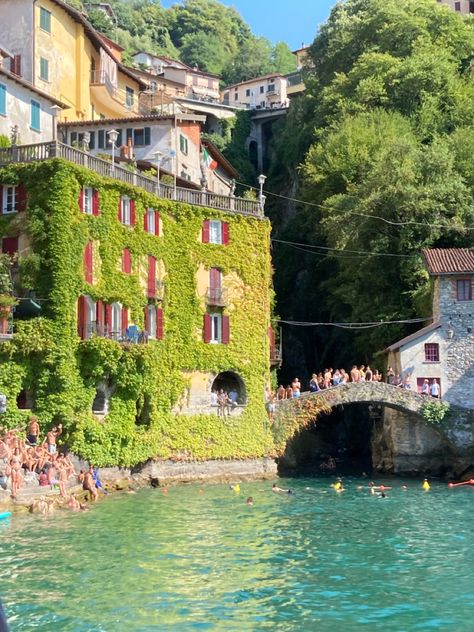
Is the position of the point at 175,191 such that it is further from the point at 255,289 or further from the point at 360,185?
the point at 360,185

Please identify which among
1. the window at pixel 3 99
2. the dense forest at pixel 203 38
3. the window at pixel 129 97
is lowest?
the window at pixel 3 99

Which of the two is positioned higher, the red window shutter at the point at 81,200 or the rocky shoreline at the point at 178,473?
the red window shutter at the point at 81,200

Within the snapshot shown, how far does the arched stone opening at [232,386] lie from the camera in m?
46.8

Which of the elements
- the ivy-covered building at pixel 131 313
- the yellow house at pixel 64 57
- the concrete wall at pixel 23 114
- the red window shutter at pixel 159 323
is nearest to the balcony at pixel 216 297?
the ivy-covered building at pixel 131 313

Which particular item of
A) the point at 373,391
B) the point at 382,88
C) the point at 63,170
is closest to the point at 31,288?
the point at 63,170

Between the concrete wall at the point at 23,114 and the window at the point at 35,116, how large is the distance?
0.21m

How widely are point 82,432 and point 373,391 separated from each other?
15317mm

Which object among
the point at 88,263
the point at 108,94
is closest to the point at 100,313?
the point at 88,263

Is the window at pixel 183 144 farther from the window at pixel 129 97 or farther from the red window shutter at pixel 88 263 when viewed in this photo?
the red window shutter at pixel 88 263

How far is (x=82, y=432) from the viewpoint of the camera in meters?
39.1

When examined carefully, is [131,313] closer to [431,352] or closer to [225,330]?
[225,330]

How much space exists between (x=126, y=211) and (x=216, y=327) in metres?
7.57

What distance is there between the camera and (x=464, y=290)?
4888 centimetres

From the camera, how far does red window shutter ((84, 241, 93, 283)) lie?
134 ft
